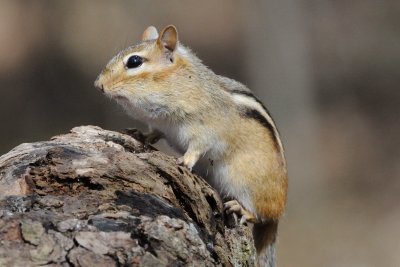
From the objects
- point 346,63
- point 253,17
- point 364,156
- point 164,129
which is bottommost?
point 364,156

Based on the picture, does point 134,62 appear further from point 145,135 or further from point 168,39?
point 145,135

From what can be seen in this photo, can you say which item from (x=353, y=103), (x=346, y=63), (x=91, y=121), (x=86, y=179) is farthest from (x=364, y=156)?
(x=86, y=179)

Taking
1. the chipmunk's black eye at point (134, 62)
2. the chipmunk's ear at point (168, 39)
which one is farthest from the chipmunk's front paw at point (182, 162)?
the chipmunk's ear at point (168, 39)

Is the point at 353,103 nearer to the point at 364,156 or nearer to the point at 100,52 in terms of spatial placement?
the point at 364,156

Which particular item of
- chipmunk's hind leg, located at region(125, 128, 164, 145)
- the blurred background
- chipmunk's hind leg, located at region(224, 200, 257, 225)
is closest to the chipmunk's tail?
chipmunk's hind leg, located at region(224, 200, 257, 225)

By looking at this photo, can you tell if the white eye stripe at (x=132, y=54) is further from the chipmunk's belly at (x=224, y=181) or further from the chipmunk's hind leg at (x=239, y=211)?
the chipmunk's hind leg at (x=239, y=211)

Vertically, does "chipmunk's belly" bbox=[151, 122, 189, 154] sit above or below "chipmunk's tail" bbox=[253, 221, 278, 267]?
above

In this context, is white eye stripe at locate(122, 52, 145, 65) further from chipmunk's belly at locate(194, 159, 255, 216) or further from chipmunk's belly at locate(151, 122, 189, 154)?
chipmunk's belly at locate(194, 159, 255, 216)
